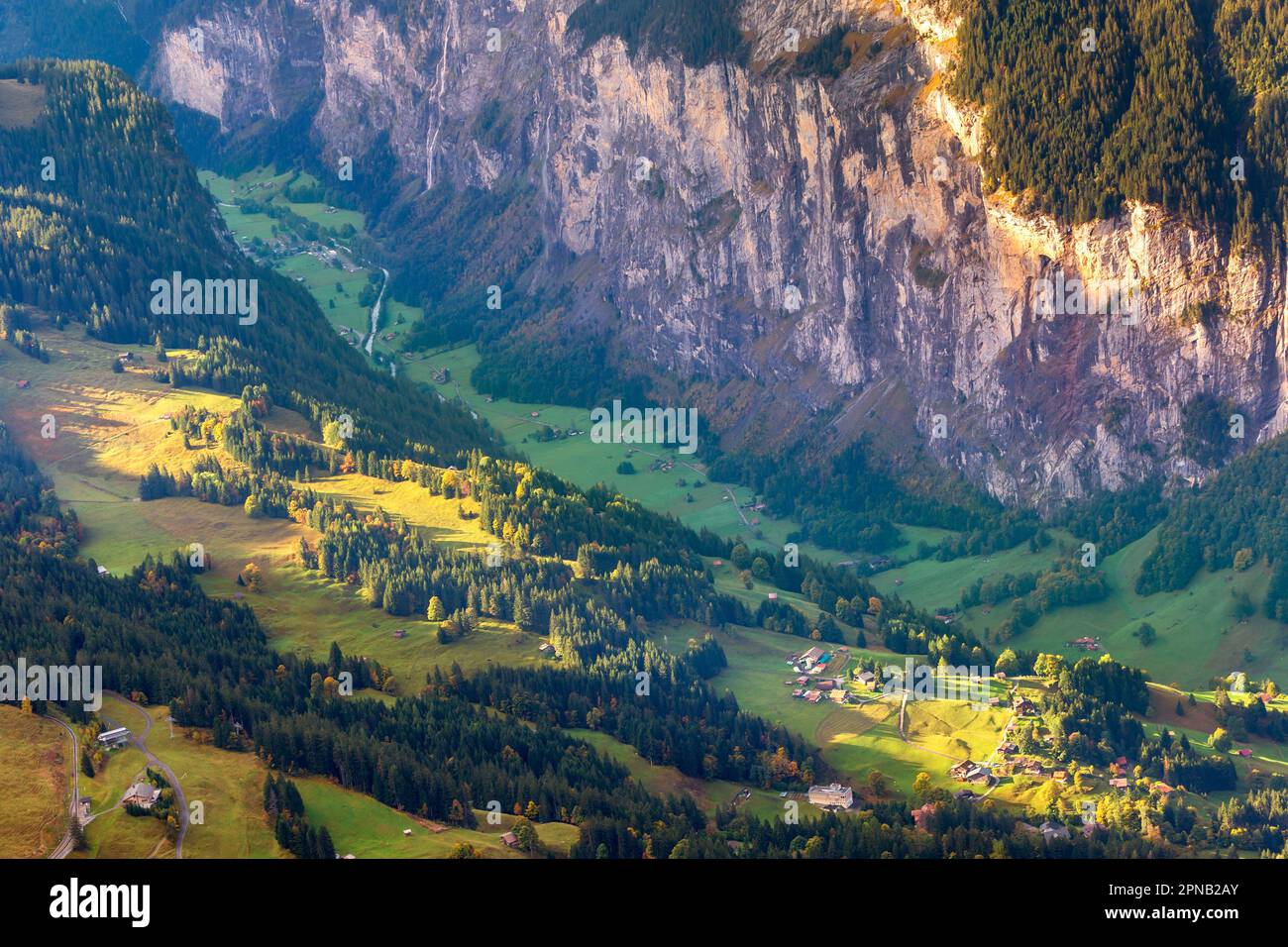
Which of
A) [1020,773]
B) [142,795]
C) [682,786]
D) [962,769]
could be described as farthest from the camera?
[962,769]

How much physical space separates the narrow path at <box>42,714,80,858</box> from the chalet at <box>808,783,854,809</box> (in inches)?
2339

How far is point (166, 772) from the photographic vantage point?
154 metres

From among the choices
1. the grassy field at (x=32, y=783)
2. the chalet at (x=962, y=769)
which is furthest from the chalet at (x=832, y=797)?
the grassy field at (x=32, y=783)

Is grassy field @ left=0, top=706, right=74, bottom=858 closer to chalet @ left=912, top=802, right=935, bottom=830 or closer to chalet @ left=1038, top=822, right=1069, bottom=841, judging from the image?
chalet @ left=912, top=802, right=935, bottom=830

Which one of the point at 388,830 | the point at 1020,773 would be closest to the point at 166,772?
the point at 388,830

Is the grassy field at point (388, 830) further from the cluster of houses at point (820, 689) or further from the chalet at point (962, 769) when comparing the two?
the cluster of houses at point (820, 689)

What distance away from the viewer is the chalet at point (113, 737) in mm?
157125

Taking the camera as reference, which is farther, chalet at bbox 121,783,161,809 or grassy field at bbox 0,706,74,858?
chalet at bbox 121,783,161,809

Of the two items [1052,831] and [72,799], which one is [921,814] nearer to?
[1052,831]

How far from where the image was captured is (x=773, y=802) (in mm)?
174125

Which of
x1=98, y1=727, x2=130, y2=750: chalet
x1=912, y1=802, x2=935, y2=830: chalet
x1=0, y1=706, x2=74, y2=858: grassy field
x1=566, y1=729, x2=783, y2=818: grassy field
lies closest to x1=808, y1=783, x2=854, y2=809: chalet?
x1=566, y1=729, x2=783, y2=818: grassy field

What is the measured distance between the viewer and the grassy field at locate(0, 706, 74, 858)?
138 metres

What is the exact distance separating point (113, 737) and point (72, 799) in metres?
12.9

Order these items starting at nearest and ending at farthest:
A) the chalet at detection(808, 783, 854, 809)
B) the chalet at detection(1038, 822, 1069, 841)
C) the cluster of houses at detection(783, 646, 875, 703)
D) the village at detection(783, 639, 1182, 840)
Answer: the chalet at detection(1038, 822, 1069, 841) → the chalet at detection(808, 783, 854, 809) → the village at detection(783, 639, 1182, 840) → the cluster of houses at detection(783, 646, 875, 703)
